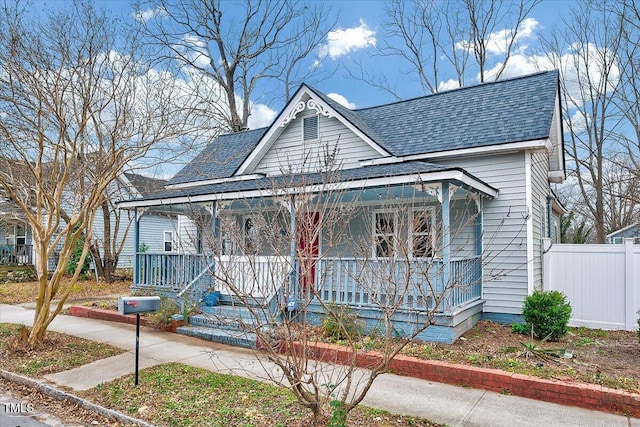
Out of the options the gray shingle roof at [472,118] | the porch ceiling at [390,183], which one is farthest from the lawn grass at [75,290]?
the gray shingle roof at [472,118]

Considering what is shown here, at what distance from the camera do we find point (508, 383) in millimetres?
5375

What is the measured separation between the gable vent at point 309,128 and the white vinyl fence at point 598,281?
21.4 feet

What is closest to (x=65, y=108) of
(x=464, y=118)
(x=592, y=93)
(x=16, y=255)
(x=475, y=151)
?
(x=475, y=151)

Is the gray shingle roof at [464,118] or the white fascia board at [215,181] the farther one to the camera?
the white fascia board at [215,181]

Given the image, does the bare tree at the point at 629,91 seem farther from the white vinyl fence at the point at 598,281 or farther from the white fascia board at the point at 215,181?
the white fascia board at the point at 215,181

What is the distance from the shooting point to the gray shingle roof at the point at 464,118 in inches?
369

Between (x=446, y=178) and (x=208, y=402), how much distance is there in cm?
512

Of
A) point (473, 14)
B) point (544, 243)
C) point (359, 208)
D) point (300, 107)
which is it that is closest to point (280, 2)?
point (473, 14)

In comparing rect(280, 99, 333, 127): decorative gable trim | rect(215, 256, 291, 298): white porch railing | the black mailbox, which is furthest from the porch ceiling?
rect(280, 99, 333, 127): decorative gable trim

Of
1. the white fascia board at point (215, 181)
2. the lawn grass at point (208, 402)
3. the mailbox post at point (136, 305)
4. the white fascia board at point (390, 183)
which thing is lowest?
the lawn grass at point (208, 402)

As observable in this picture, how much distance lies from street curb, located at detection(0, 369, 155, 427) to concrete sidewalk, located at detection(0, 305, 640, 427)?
0.21 metres

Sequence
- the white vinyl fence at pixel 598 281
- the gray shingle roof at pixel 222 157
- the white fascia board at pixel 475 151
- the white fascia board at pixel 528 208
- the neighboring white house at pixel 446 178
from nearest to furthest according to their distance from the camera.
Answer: the neighboring white house at pixel 446 178 → the white fascia board at pixel 475 151 → the white vinyl fence at pixel 598 281 → the white fascia board at pixel 528 208 → the gray shingle roof at pixel 222 157

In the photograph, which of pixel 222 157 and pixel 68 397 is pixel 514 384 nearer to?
pixel 68 397

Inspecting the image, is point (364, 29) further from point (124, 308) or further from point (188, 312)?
point (124, 308)
